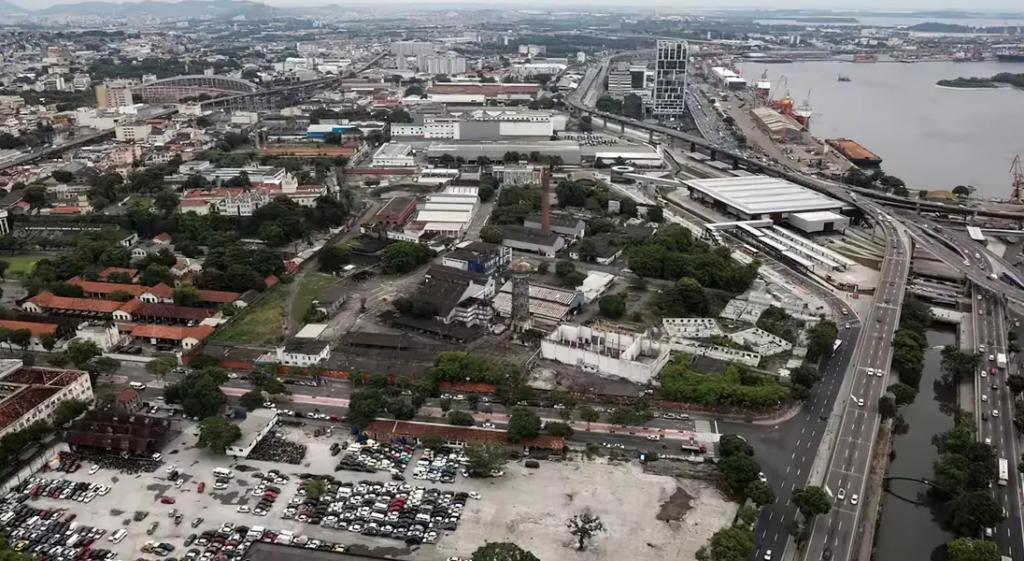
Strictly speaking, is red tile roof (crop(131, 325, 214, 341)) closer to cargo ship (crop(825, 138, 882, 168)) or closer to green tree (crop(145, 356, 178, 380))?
green tree (crop(145, 356, 178, 380))

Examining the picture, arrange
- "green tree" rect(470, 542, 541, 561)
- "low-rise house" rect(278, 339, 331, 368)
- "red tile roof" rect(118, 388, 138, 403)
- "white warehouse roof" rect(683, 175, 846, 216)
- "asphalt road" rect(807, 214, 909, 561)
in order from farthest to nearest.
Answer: "white warehouse roof" rect(683, 175, 846, 216) < "low-rise house" rect(278, 339, 331, 368) < "red tile roof" rect(118, 388, 138, 403) < "asphalt road" rect(807, 214, 909, 561) < "green tree" rect(470, 542, 541, 561)

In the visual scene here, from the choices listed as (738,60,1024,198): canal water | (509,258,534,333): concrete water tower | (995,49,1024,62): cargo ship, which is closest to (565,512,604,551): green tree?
(509,258,534,333): concrete water tower

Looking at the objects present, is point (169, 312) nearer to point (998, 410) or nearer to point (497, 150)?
point (998, 410)

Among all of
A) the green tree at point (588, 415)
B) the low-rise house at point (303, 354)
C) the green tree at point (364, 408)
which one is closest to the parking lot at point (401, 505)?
the green tree at point (364, 408)

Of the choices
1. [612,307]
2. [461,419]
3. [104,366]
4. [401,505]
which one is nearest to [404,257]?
[612,307]

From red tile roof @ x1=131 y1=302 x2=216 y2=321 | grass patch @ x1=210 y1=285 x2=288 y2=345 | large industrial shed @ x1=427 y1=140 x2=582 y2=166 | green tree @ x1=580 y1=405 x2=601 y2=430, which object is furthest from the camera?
large industrial shed @ x1=427 y1=140 x2=582 y2=166

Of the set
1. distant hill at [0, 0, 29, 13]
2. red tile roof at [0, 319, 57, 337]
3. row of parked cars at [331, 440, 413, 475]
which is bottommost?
row of parked cars at [331, 440, 413, 475]
